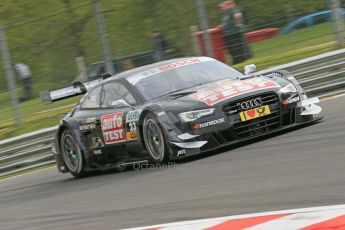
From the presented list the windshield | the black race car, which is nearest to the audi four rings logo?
the black race car

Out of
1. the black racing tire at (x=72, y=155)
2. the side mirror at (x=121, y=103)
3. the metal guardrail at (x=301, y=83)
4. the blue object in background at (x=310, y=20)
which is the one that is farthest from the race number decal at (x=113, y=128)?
the blue object in background at (x=310, y=20)

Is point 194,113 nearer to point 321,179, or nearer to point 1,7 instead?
point 321,179

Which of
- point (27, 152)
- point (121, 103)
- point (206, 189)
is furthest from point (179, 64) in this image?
point (27, 152)

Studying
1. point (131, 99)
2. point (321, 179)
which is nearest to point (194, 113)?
point (131, 99)

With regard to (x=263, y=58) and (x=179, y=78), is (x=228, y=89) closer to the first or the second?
(x=179, y=78)

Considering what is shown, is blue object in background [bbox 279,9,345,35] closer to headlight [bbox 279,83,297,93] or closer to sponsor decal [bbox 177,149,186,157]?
headlight [bbox 279,83,297,93]

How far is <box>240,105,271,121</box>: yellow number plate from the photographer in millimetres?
9156

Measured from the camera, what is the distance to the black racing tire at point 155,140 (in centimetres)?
916

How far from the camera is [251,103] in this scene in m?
9.19

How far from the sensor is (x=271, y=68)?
1359cm

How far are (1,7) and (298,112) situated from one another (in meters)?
9.44

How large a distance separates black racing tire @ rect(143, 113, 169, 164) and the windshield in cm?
55

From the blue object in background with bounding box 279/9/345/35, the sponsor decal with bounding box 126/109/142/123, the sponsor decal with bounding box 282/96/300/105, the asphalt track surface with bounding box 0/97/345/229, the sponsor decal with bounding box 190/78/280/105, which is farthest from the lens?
the blue object in background with bounding box 279/9/345/35

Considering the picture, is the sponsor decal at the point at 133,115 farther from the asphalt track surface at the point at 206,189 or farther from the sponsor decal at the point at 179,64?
the sponsor decal at the point at 179,64
